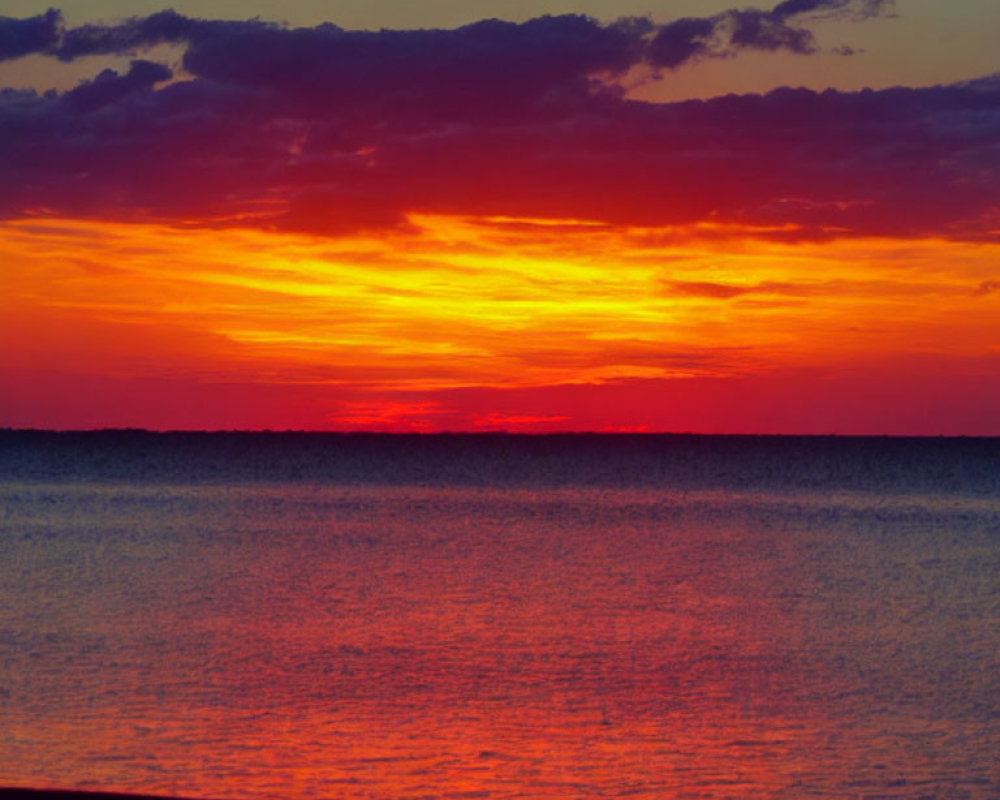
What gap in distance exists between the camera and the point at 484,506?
51.7 m

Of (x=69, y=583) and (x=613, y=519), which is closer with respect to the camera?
(x=69, y=583)

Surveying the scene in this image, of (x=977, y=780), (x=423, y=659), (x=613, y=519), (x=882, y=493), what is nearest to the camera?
(x=977, y=780)

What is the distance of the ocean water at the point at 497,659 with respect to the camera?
11203mm

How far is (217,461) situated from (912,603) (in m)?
84.1

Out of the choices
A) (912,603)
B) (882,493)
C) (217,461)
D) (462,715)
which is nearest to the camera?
(462,715)

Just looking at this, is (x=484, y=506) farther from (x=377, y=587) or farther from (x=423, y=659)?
(x=423, y=659)

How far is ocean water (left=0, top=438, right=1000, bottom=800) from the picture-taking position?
36.8ft

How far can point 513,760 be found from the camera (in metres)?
11.5

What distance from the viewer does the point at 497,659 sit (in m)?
16.4

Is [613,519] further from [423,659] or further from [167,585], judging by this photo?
Answer: [423,659]

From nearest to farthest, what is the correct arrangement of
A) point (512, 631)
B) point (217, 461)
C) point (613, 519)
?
point (512, 631) → point (613, 519) → point (217, 461)

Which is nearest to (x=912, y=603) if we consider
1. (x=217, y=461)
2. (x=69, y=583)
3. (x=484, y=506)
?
(x=69, y=583)

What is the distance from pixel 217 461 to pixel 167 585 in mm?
79507

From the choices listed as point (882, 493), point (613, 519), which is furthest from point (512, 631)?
point (882, 493)
